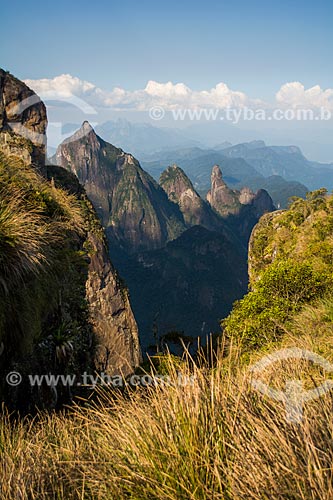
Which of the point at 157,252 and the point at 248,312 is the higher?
the point at 248,312

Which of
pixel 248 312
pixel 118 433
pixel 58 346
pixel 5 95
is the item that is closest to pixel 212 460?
pixel 118 433

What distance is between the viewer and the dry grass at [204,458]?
185cm

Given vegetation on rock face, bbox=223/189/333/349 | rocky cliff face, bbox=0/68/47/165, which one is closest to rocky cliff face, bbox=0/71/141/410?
vegetation on rock face, bbox=223/189/333/349

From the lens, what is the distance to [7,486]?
2.51 meters

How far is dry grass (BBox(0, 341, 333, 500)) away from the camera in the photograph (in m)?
1.85

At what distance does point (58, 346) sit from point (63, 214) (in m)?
2.94

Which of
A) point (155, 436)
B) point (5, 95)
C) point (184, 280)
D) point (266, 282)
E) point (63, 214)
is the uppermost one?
point (5, 95)

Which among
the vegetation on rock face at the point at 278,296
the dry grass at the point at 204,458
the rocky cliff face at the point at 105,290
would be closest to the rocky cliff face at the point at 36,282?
the dry grass at the point at 204,458

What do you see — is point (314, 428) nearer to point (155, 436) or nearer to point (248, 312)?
point (155, 436)

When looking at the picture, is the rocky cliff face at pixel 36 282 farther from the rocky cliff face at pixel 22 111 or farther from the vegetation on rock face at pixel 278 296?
the rocky cliff face at pixel 22 111

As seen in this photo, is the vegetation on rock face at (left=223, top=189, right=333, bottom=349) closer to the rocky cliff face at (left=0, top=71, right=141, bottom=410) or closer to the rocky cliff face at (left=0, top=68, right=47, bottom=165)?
the rocky cliff face at (left=0, top=71, right=141, bottom=410)

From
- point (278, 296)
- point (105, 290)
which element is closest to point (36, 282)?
point (278, 296)

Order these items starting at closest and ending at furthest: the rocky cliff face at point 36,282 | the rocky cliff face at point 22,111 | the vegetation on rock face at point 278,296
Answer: the rocky cliff face at point 36,282 → the vegetation on rock face at point 278,296 → the rocky cliff face at point 22,111

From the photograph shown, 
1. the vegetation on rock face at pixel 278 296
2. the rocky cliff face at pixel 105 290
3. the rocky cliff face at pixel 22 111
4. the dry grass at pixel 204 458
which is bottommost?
the rocky cliff face at pixel 105 290
